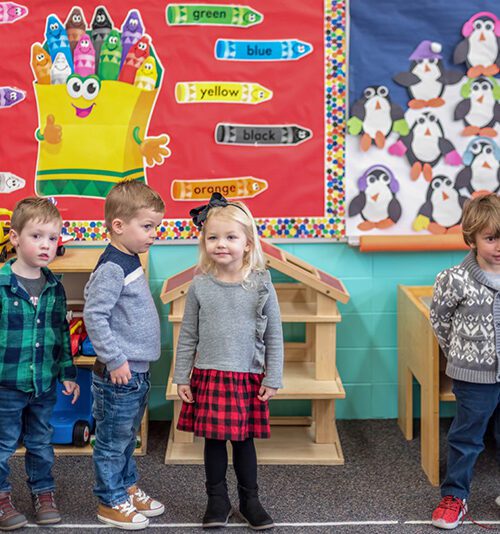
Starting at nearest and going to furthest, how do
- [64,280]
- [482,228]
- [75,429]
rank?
[482,228] < [75,429] < [64,280]

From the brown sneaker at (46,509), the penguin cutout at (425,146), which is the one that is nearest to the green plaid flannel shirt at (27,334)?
the brown sneaker at (46,509)

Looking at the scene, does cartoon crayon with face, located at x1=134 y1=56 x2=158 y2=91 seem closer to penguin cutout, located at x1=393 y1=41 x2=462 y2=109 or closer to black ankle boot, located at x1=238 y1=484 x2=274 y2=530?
penguin cutout, located at x1=393 y1=41 x2=462 y2=109

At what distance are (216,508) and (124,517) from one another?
0.28 m

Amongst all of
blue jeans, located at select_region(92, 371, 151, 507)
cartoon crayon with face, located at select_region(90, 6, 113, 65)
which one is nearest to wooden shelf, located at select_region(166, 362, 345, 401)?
blue jeans, located at select_region(92, 371, 151, 507)

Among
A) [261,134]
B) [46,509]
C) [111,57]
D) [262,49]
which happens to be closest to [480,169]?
[261,134]

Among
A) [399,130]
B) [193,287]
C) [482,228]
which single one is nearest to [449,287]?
[482,228]

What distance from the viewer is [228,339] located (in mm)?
2334

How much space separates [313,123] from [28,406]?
1563 millimetres

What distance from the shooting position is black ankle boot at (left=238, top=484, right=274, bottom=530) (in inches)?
96.1

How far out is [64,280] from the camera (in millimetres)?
3260

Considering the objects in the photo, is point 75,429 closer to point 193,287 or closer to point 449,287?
point 193,287

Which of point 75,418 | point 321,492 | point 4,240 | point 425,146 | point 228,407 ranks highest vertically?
point 425,146

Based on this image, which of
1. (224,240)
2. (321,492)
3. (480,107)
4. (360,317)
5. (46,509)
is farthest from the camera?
A: (360,317)

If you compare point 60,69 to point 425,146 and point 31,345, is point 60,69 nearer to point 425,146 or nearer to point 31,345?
point 31,345
